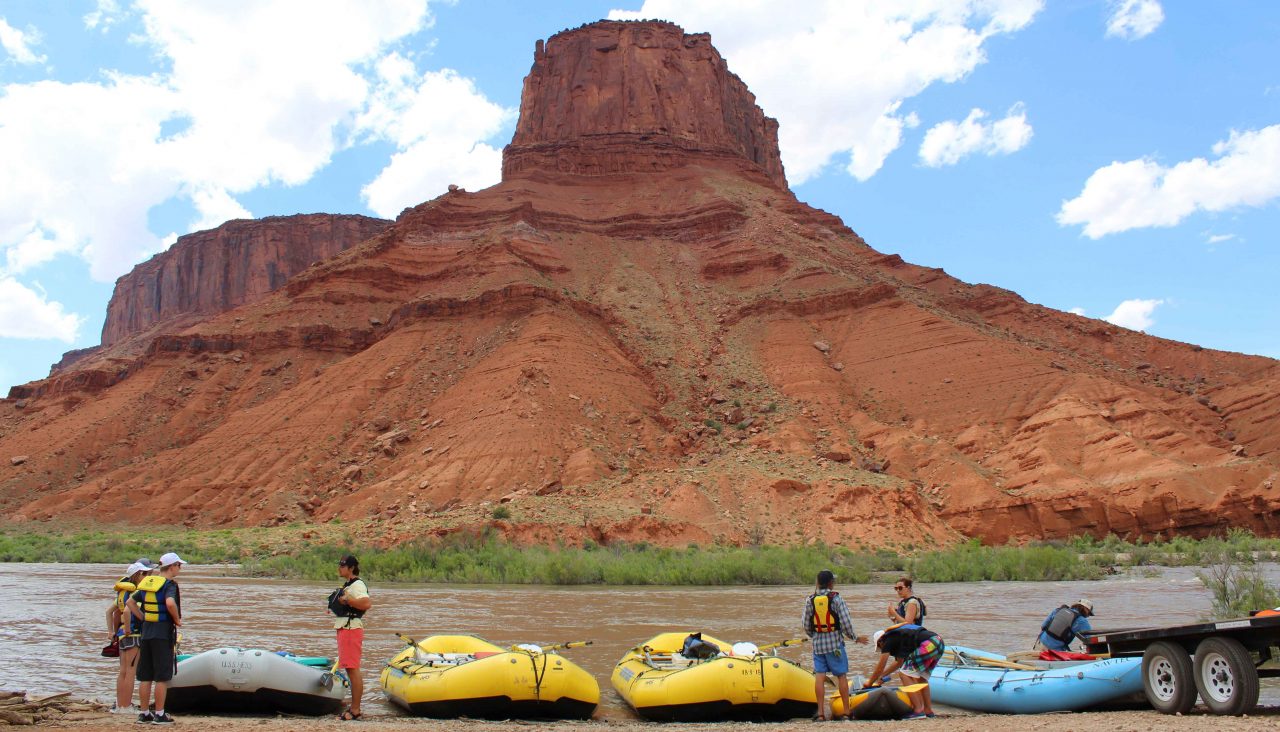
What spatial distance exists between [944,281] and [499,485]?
3697 cm

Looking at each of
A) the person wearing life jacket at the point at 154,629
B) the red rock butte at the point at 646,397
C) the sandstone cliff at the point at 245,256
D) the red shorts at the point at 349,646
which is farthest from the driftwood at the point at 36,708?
the sandstone cliff at the point at 245,256

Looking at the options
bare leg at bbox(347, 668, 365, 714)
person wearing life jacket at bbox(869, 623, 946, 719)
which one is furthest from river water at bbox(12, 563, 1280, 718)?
person wearing life jacket at bbox(869, 623, 946, 719)

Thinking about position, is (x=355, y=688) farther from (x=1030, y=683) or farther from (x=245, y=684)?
(x=1030, y=683)

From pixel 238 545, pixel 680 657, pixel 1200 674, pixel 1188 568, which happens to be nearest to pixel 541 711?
pixel 680 657

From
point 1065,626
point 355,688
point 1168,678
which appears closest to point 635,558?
point 1065,626

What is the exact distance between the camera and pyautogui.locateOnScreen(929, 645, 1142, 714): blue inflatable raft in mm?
10672

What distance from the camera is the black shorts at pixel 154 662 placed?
9648 mm

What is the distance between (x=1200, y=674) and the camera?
9.39m

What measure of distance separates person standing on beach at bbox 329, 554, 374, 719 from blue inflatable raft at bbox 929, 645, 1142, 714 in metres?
6.79

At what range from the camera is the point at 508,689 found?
1093 cm

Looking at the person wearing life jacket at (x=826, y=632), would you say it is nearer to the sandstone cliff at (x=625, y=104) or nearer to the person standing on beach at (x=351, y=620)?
the person standing on beach at (x=351, y=620)

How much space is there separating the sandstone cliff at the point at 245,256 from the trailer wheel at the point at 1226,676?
116 m

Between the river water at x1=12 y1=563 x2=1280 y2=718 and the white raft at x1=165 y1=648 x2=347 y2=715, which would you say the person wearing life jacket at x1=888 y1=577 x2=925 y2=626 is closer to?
the river water at x1=12 y1=563 x2=1280 y2=718

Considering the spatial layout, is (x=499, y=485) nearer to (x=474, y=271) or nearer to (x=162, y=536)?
(x=162, y=536)
